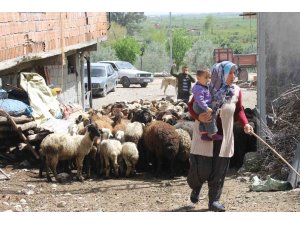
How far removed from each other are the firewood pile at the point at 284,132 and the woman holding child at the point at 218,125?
2551mm

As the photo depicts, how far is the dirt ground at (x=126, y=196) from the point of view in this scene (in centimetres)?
793

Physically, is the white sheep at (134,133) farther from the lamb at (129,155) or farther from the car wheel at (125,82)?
the car wheel at (125,82)

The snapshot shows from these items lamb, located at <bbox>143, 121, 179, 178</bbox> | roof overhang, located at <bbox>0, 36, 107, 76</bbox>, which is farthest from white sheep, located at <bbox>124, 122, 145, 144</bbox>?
roof overhang, located at <bbox>0, 36, 107, 76</bbox>

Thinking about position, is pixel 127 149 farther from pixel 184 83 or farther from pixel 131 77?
pixel 131 77

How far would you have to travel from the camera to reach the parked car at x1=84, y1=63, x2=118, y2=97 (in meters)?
29.4

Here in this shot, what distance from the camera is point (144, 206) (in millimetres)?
8250

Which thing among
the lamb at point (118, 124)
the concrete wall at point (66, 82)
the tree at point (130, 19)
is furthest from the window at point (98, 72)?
the tree at point (130, 19)

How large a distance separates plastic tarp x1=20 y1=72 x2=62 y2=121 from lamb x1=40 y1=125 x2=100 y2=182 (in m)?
2.00

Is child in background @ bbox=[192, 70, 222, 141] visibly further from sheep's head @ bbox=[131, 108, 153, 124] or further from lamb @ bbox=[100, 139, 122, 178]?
sheep's head @ bbox=[131, 108, 153, 124]

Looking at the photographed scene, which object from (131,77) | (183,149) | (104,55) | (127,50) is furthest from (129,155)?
(104,55)

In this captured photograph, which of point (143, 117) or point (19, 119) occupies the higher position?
point (19, 119)

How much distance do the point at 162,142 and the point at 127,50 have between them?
39.5 metres

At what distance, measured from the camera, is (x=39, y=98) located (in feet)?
43.7

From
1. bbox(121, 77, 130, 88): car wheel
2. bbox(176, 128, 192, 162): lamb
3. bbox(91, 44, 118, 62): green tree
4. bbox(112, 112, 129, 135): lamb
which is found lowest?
bbox(121, 77, 130, 88): car wheel
